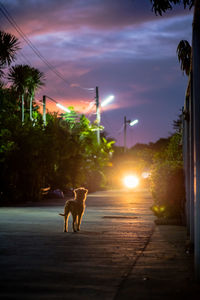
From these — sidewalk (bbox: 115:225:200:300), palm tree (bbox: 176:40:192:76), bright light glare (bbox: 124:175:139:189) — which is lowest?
sidewalk (bbox: 115:225:200:300)

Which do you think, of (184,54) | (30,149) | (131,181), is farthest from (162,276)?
(131,181)

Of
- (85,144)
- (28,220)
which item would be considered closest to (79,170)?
(85,144)

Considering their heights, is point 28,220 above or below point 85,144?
below

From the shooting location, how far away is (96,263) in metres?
9.32

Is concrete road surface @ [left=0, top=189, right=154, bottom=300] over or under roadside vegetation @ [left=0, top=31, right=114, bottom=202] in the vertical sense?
under

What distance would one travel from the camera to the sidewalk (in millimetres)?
7020

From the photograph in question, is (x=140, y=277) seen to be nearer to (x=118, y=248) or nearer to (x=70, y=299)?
(x=70, y=299)

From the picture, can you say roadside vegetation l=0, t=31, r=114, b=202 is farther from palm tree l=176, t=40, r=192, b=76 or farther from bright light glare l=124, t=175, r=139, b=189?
bright light glare l=124, t=175, r=139, b=189

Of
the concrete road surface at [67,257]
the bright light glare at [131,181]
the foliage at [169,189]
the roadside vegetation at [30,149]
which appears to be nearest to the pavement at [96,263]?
the concrete road surface at [67,257]

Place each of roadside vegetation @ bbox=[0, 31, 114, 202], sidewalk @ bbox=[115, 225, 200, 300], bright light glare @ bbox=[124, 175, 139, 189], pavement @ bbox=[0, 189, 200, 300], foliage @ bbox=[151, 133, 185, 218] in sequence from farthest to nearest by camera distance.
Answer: bright light glare @ bbox=[124, 175, 139, 189], roadside vegetation @ bbox=[0, 31, 114, 202], foliage @ bbox=[151, 133, 185, 218], pavement @ bbox=[0, 189, 200, 300], sidewalk @ bbox=[115, 225, 200, 300]

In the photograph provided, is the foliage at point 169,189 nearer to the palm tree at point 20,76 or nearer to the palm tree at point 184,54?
the palm tree at point 184,54

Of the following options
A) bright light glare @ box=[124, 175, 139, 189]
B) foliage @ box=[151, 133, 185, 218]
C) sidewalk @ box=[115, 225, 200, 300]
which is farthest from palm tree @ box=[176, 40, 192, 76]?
bright light glare @ box=[124, 175, 139, 189]

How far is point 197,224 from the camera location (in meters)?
7.81

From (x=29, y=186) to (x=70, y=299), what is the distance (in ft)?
74.9
